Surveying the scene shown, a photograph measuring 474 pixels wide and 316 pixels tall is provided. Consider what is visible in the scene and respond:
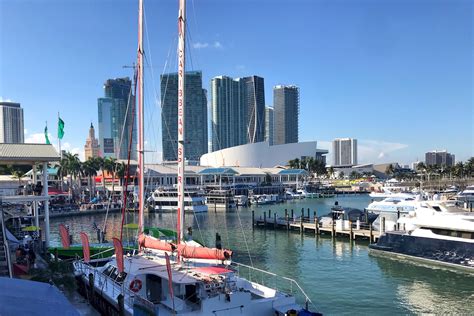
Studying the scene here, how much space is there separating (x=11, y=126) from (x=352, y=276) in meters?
118

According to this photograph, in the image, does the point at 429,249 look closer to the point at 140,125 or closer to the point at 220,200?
the point at 140,125

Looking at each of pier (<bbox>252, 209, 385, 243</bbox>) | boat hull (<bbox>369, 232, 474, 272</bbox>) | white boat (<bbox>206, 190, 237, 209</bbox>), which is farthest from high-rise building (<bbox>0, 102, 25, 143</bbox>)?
boat hull (<bbox>369, 232, 474, 272</bbox>)

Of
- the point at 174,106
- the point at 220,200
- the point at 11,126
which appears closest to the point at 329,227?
the point at 174,106

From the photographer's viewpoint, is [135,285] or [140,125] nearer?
[135,285]

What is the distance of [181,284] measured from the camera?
16203 millimetres

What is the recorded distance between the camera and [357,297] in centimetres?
2566

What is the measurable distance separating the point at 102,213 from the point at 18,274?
6334 cm

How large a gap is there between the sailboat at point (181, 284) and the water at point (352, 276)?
616cm

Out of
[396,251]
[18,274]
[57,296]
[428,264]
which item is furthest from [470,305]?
[18,274]

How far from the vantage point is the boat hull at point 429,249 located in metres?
31.1

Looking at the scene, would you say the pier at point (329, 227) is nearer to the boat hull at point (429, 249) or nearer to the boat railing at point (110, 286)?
the boat hull at point (429, 249)

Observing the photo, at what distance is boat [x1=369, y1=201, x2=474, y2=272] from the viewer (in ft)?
103

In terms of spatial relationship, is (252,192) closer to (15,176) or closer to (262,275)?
(15,176)

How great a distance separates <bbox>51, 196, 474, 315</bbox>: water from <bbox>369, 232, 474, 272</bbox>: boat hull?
876 mm
